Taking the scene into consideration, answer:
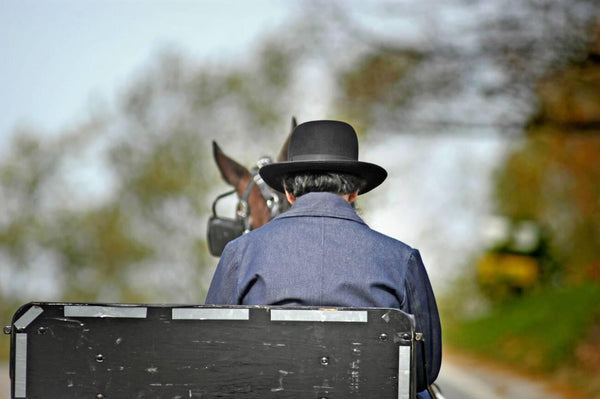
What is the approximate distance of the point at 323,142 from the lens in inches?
141

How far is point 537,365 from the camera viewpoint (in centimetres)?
1418

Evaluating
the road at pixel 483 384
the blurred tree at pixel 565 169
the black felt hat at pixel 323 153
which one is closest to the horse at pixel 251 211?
the black felt hat at pixel 323 153

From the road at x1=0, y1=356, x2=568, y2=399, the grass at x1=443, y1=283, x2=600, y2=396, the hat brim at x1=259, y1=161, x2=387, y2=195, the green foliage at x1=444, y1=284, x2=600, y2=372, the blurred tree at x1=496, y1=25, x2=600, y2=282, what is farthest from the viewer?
the green foliage at x1=444, y1=284, x2=600, y2=372

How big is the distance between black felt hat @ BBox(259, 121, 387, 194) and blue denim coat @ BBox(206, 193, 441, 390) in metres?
0.16

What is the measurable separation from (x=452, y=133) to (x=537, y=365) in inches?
204

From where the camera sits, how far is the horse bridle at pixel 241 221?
559 cm

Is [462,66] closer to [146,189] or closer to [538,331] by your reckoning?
[538,331]

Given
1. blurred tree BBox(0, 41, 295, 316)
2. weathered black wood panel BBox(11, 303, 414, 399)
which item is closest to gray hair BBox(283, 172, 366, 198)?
weathered black wood panel BBox(11, 303, 414, 399)

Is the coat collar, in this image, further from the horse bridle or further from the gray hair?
the horse bridle

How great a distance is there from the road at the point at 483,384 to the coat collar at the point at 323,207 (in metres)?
7.35

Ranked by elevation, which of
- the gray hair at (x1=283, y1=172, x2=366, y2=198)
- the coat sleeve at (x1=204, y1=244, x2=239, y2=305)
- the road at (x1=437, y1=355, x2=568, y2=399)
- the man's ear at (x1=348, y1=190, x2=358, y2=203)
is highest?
the gray hair at (x1=283, y1=172, x2=366, y2=198)

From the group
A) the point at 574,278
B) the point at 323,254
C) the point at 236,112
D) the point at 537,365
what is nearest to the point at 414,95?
the point at 537,365

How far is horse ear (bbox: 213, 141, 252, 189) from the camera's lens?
6270 millimetres

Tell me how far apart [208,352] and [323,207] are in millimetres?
794
